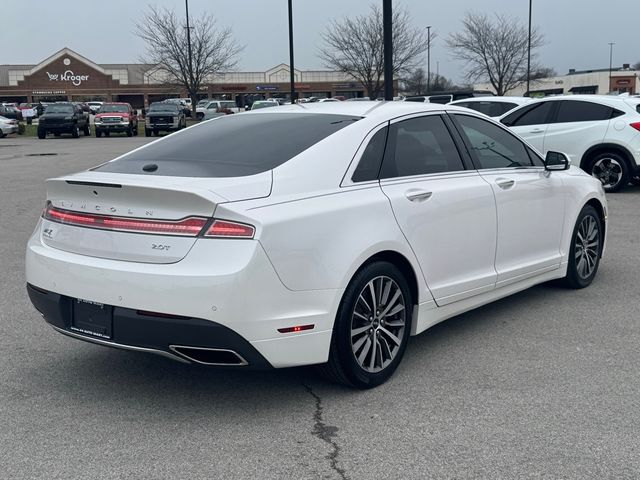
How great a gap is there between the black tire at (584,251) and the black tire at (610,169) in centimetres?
681

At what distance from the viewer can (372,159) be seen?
14.9ft

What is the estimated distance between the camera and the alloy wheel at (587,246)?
6.49m

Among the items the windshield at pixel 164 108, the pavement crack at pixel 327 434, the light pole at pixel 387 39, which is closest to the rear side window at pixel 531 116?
the light pole at pixel 387 39

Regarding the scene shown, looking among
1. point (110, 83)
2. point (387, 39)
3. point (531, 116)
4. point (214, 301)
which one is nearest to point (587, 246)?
point (214, 301)

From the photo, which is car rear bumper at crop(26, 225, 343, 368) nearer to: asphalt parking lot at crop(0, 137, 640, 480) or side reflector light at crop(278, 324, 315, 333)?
side reflector light at crop(278, 324, 315, 333)

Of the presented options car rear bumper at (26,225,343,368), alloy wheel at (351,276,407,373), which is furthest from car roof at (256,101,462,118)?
car rear bumper at (26,225,343,368)

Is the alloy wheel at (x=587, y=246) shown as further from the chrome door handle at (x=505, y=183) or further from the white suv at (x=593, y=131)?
the white suv at (x=593, y=131)

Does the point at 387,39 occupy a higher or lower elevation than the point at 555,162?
higher

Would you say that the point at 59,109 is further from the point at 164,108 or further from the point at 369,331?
the point at 369,331

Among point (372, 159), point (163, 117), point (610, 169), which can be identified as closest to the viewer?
point (372, 159)

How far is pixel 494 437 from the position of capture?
368 cm

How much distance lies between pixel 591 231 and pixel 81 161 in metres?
18.0

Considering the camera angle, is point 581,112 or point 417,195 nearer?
point 417,195

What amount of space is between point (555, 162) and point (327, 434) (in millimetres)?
3395
